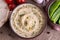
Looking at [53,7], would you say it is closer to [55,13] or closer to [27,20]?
[55,13]

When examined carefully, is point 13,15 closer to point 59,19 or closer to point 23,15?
point 23,15

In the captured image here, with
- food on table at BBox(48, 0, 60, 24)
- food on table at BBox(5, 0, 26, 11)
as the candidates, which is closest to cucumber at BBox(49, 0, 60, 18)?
food on table at BBox(48, 0, 60, 24)

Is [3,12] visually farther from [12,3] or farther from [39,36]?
[39,36]

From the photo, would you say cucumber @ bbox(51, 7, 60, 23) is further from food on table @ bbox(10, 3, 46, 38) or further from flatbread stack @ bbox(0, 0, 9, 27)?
flatbread stack @ bbox(0, 0, 9, 27)

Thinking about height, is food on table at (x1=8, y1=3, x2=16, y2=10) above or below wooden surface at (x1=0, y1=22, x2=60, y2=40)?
above

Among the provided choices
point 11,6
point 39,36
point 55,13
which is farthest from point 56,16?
point 11,6

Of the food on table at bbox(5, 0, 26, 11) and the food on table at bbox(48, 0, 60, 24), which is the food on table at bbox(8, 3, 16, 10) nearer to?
the food on table at bbox(5, 0, 26, 11)

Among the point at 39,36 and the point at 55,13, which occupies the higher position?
the point at 55,13

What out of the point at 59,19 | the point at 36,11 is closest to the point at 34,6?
the point at 36,11

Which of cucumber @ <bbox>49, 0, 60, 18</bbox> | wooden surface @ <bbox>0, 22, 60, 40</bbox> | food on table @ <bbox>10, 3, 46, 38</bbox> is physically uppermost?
cucumber @ <bbox>49, 0, 60, 18</bbox>
